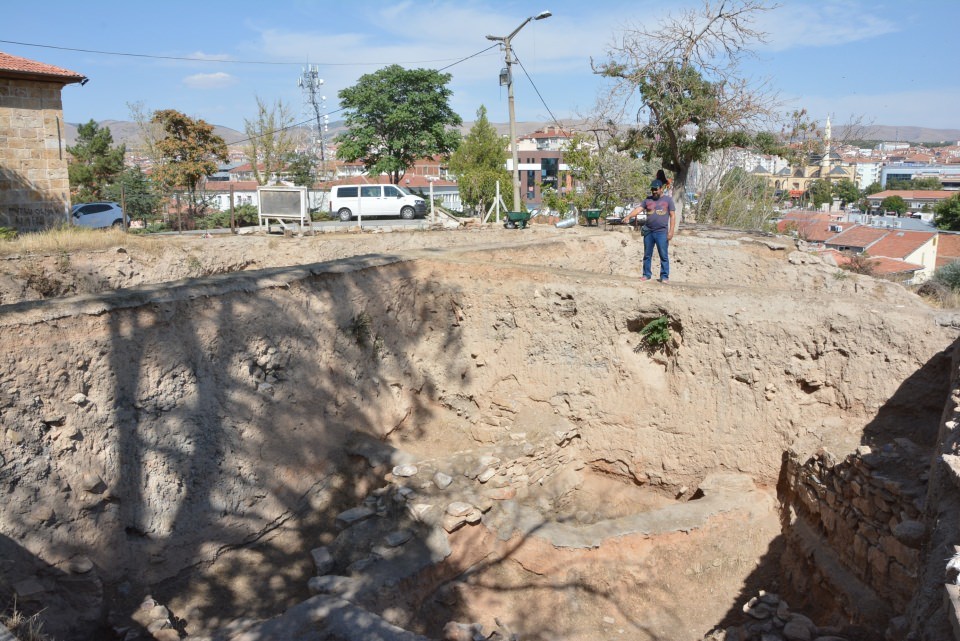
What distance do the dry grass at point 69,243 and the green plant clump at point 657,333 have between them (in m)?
8.92

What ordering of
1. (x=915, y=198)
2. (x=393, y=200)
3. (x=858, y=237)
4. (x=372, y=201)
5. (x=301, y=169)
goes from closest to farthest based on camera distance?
1. (x=372, y=201)
2. (x=393, y=200)
3. (x=858, y=237)
4. (x=301, y=169)
5. (x=915, y=198)

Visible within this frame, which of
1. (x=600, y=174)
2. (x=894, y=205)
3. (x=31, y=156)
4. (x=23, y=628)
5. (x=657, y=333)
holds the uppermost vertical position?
(x=31, y=156)

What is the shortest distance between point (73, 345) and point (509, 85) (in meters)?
15.7

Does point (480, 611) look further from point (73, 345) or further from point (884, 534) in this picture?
point (73, 345)

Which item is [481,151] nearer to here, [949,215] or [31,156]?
[31,156]

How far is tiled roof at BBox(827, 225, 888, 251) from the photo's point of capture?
28703mm

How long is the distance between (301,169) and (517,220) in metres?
27.0

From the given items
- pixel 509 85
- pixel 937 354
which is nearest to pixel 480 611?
pixel 937 354

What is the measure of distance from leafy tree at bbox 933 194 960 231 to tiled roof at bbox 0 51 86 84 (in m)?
40.0

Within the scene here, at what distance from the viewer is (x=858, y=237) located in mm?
30125

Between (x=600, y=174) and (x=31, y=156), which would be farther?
(x=600, y=174)

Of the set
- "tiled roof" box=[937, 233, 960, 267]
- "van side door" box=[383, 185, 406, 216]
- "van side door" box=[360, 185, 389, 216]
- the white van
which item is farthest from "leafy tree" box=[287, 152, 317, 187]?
"tiled roof" box=[937, 233, 960, 267]

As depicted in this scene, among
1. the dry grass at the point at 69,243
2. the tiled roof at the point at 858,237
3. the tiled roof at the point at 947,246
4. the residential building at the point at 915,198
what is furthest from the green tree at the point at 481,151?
the residential building at the point at 915,198

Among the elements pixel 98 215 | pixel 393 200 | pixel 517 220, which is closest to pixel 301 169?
pixel 393 200
